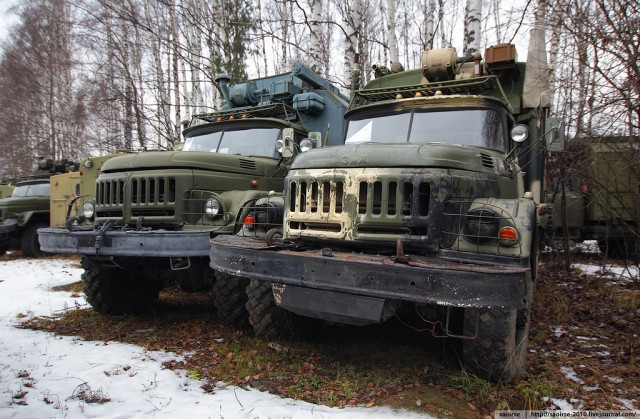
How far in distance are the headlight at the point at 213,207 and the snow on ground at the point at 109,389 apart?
1.43 m

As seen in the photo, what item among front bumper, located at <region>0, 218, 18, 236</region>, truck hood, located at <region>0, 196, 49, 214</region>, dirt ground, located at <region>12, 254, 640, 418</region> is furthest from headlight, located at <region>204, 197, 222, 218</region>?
truck hood, located at <region>0, 196, 49, 214</region>

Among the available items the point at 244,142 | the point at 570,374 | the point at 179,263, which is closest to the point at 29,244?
the point at 244,142

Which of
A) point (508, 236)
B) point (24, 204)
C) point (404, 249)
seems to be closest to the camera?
point (508, 236)

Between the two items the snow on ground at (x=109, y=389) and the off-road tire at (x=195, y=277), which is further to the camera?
the off-road tire at (x=195, y=277)

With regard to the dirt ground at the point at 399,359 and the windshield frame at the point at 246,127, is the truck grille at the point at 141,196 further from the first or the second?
the windshield frame at the point at 246,127

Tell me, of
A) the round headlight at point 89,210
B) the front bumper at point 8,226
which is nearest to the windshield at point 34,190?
the front bumper at point 8,226

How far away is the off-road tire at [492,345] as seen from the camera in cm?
320

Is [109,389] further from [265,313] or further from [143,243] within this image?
[143,243]

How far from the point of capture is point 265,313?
422 centimetres

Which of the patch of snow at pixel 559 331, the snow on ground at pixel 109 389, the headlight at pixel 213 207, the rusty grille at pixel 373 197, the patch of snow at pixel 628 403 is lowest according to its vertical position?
the snow on ground at pixel 109 389

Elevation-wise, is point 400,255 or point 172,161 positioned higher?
point 172,161

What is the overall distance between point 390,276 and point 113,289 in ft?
13.0

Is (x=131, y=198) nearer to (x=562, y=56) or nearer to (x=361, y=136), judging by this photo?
(x=361, y=136)

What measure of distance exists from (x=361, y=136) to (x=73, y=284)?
230 inches
